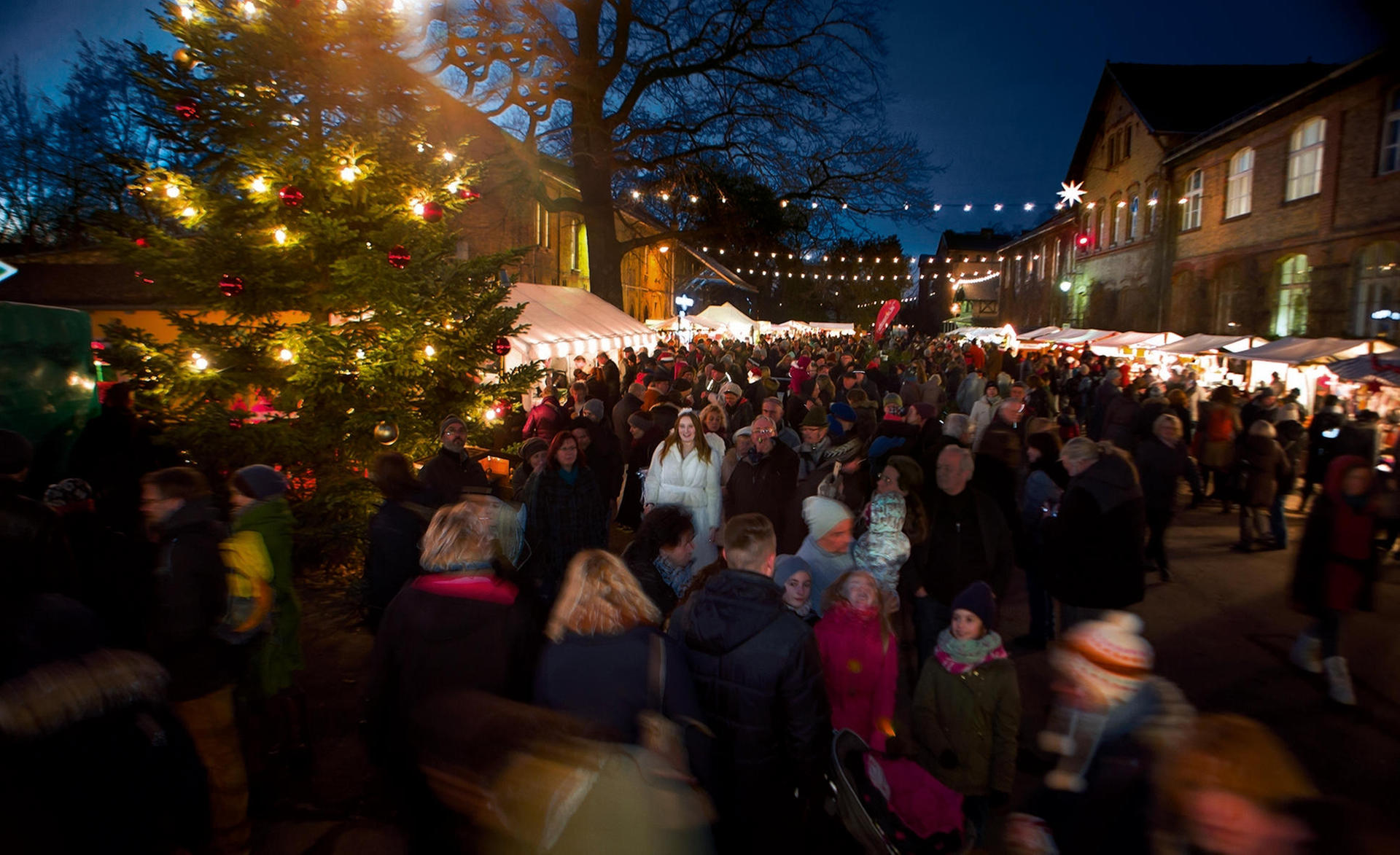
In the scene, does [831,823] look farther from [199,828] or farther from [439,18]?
[439,18]

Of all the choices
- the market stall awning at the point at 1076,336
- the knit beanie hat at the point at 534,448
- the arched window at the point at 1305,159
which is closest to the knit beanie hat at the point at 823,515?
the knit beanie hat at the point at 534,448

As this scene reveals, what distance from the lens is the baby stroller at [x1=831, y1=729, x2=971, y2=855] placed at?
9.04ft

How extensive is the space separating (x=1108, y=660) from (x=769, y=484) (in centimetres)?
331

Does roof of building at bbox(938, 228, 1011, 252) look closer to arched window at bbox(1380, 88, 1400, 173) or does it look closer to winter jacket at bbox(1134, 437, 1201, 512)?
arched window at bbox(1380, 88, 1400, 173)

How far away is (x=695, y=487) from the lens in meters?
5.57

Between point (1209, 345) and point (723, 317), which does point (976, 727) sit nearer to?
point (1209, 345)

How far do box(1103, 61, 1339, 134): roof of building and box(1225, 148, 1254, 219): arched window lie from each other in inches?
192

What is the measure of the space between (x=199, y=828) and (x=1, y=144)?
34661 millimetres

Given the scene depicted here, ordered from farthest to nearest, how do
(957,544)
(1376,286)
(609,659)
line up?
(1376,286) < (957,544) < (609,659)

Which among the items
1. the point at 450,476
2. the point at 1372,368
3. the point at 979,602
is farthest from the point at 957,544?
the point at 1372,368

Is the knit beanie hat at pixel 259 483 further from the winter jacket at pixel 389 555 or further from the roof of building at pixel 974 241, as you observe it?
the roof of building at pixel 974 241

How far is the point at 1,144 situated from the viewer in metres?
25.7

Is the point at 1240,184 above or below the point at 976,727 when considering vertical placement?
above

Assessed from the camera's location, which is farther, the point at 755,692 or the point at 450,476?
the point at 450,476
